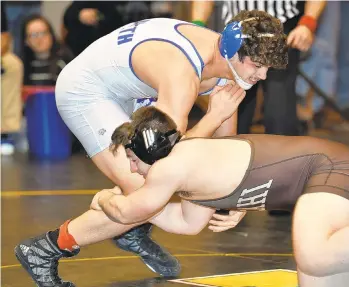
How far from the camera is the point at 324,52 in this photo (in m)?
11.6

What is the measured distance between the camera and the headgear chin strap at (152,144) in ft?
12.7

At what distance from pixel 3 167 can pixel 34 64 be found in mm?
1770

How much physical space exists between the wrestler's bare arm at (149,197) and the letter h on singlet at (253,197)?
263mm

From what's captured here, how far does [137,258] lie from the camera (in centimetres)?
533

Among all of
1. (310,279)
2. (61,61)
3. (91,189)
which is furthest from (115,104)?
(61,61)

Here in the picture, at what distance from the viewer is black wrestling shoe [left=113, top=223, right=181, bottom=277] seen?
16.1ft

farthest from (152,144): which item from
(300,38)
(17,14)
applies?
(17,14)

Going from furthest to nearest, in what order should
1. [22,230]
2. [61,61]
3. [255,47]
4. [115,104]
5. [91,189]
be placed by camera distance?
[61,61] < [91,189] < [22,230] < [115,104] < [255,47]

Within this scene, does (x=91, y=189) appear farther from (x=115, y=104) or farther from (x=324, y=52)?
(x=324, y=52)

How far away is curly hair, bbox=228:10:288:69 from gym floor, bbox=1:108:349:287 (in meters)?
1.06

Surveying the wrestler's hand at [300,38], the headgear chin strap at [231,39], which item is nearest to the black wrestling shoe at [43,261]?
the headgear chin strap at [231,39]

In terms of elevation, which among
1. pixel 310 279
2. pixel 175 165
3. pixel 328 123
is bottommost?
pixel 328 123

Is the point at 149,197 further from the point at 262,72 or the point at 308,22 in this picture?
the point at 308,22

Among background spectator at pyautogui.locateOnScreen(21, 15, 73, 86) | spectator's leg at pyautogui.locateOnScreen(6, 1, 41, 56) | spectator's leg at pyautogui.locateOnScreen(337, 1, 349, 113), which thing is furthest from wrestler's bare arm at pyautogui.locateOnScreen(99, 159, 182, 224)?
spectator's leg at pyautogui.locateOnScreen(6, 1, 41, 56)
